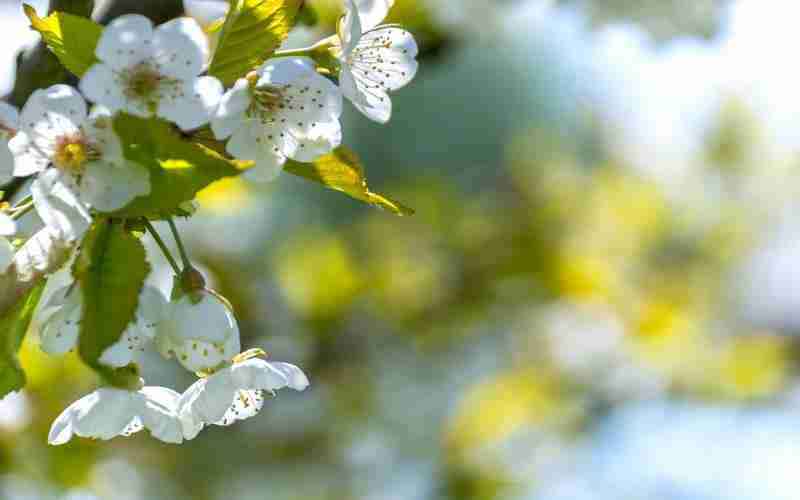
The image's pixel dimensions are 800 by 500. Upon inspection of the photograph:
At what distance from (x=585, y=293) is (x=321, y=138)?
8.08 feet

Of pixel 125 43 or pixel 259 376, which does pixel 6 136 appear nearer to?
pixel 125 43

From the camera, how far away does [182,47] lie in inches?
24.0

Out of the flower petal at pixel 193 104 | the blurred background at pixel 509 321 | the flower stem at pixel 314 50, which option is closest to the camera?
the flower petal at pixel 193 104

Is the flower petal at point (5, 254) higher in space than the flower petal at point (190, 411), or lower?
higher

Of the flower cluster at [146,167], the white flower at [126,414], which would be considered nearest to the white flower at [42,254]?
the flower cluster at [146,167]

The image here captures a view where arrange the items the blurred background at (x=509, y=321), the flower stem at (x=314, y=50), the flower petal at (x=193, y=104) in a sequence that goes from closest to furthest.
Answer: the flower petal at (x=193, y=104) < the flower stem at (x=314, y=50) < the blurred background at (x=509, y=321)

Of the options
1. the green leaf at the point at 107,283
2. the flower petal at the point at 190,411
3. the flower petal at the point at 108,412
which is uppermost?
the green leaf at the point at 107,283

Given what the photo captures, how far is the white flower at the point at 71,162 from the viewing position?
→ 57cm

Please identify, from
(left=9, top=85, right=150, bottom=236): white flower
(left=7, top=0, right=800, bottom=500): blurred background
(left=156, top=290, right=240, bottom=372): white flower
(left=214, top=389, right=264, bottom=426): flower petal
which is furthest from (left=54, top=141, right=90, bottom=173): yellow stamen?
(left=7, top=0, right=800, bottom=500): blurred background

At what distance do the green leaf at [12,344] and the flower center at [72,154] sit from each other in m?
0.07

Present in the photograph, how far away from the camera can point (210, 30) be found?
702mm

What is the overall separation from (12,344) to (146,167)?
0.45ft

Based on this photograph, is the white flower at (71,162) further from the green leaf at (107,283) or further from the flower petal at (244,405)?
the flower petal at (244,405)

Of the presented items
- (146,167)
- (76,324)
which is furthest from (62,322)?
(146,167)
